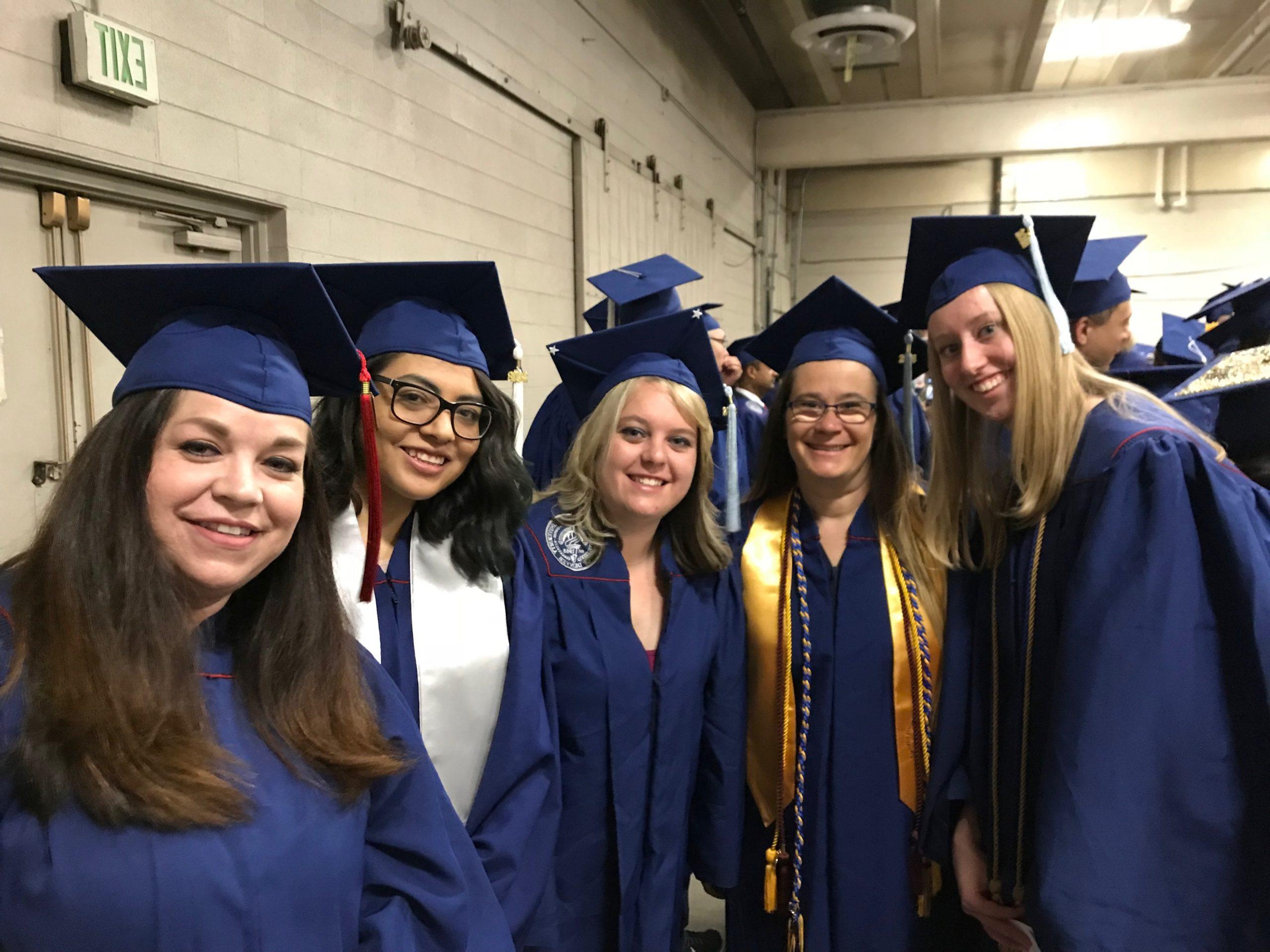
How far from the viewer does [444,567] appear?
5.16 ft

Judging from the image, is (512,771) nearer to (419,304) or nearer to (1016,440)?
(419,304)

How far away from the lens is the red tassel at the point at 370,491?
1.25 m

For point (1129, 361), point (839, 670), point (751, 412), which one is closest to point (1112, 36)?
point (1129, 361)

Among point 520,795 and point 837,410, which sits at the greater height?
point 837,410

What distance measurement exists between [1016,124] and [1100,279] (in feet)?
22.4

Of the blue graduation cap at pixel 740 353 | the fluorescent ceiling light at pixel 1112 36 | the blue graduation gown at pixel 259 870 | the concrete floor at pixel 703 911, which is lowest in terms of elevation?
the concrete floor at pixel 703 911

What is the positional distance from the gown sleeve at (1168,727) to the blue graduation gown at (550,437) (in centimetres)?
228

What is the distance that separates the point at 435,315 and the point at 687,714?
3.14 feet

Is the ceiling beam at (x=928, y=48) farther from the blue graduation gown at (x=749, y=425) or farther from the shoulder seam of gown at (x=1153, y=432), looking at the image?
the shoulder seam of gown at (x=1153, y=432)

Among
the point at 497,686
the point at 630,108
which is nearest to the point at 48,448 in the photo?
the point at 497,686

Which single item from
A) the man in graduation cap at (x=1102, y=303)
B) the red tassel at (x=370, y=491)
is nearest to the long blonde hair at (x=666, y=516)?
the red tassel at (x=370, y=491)

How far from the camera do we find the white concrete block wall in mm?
2125

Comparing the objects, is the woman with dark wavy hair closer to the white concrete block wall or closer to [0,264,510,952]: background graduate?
[0,264,510,952]: background graduate

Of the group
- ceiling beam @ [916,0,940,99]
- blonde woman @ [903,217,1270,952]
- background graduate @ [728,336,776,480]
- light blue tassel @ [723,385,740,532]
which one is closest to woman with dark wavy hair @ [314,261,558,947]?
light blue tassel @ [723,385,740,532]
